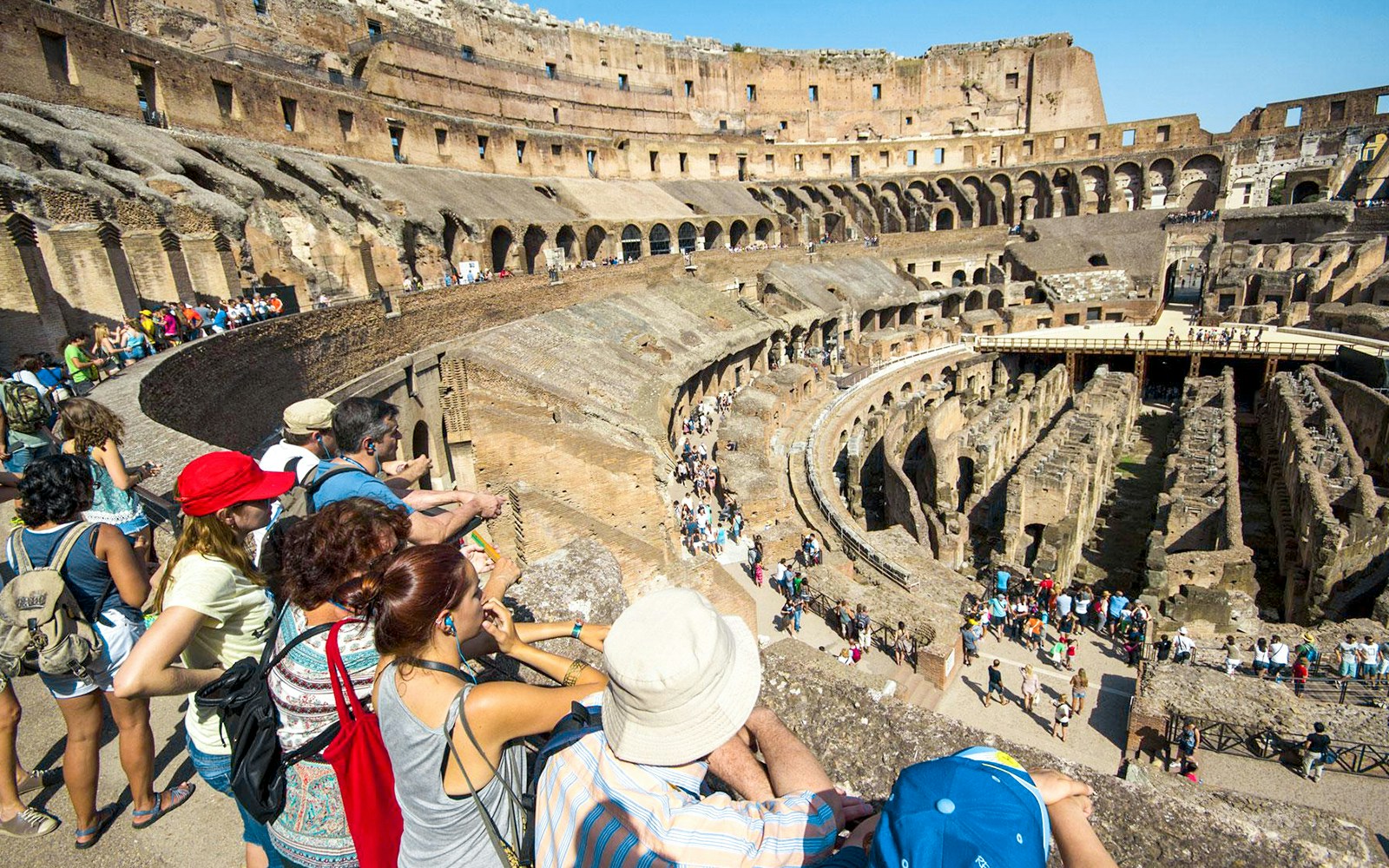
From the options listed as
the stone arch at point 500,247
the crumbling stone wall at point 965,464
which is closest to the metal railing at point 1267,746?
the crumbling stone wall at point 965,464

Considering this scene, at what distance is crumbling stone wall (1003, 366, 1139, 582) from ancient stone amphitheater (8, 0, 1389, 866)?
0.37 ft

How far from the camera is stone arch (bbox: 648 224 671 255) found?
32500 mm

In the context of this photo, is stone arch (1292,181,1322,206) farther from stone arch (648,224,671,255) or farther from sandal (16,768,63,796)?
sandal (16,768,63,796)

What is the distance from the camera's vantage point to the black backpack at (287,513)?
2773 mm

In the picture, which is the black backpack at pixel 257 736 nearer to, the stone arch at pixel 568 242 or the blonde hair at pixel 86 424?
the blonde hair at pixel 86 424

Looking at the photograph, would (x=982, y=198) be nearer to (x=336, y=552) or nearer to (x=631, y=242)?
(x=631, y=242)

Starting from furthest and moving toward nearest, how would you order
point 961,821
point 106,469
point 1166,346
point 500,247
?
point 1166,346
point 500,247
point 106,469
point 961,821

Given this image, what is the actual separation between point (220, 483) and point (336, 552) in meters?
0.68

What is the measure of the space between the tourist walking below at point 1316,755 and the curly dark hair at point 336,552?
9.38 m

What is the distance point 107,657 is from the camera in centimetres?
311

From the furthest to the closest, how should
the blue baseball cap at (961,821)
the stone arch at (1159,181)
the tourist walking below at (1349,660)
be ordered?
the stone arch at (1159,181) < the tourist walking below at (1349,660) < the blue baseball cap at (961,821)

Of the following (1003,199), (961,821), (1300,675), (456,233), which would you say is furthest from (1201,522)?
(1003,199)

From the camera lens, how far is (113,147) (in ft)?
46.3

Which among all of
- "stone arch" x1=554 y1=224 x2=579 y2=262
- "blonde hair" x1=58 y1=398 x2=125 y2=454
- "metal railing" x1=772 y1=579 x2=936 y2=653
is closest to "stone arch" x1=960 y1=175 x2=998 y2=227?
"stone arch" x1=554 y1=224 x2=579 y2=262
